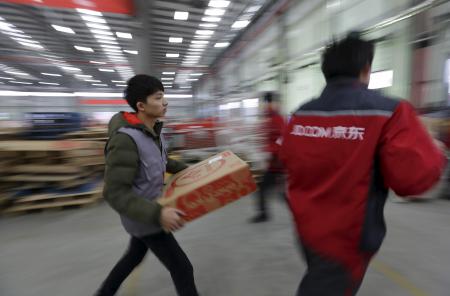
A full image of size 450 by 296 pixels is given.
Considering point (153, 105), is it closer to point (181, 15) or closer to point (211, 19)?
point (181, 15)

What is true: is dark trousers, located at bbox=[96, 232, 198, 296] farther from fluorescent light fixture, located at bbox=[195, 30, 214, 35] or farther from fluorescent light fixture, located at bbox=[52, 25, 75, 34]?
fluorescent light fixture, located at bbox=[52, 25, 75, 34]

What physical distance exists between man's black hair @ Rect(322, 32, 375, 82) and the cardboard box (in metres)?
0.68

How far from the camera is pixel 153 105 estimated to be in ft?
4.92

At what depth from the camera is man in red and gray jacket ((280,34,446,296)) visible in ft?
2.91

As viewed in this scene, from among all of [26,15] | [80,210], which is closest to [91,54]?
[26,15]

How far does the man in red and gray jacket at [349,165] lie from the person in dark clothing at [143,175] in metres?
0.65

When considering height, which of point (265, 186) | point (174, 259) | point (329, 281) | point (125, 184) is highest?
point (125, 184)

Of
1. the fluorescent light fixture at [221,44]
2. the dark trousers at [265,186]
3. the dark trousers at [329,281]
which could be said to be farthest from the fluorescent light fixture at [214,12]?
the dark trousers at [329,281]

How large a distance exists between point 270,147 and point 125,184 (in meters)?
2.43

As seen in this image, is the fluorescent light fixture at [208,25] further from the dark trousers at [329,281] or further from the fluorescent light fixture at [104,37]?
the dark trousers at [329,281]

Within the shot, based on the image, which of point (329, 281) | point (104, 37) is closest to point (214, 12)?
point (104, 37)

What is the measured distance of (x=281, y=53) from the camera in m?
8.45

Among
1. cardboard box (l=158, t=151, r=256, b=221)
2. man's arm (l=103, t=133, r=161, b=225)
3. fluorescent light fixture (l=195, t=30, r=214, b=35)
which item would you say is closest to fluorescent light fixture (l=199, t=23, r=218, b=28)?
fluorescent light fixture (l=195, t=30, r=214, b=35)

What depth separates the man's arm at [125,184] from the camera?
1.27 meters
